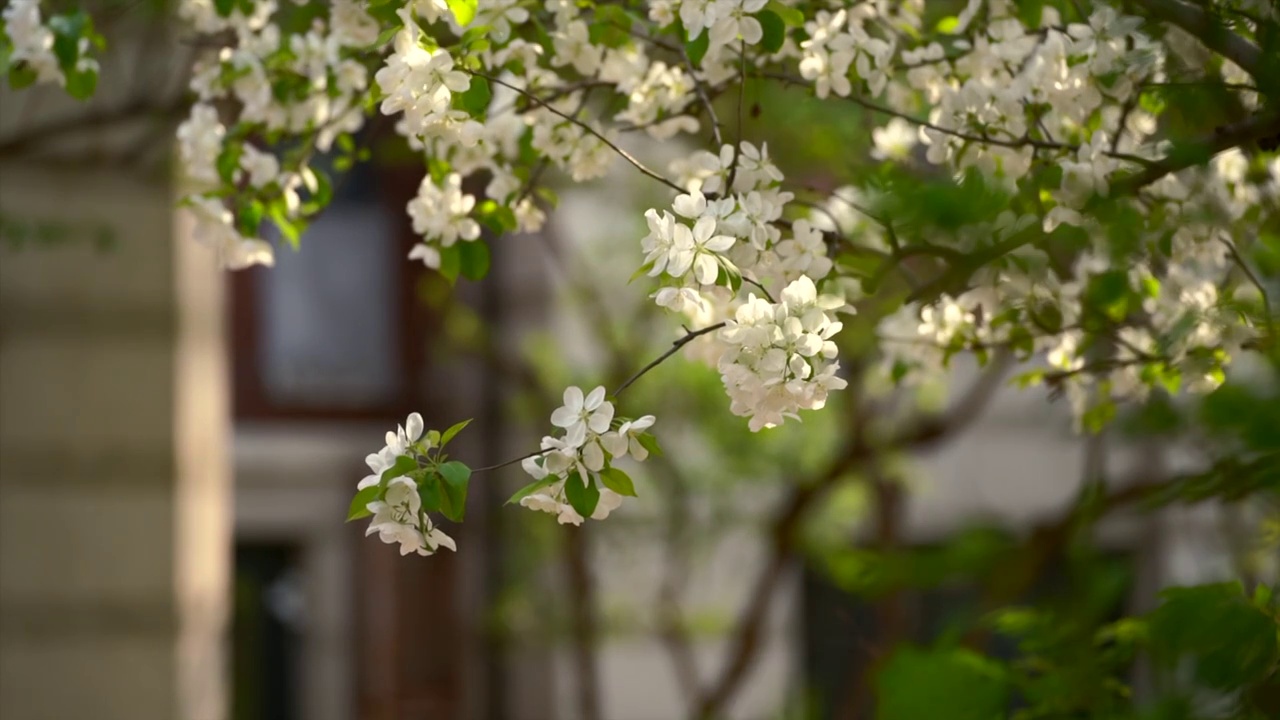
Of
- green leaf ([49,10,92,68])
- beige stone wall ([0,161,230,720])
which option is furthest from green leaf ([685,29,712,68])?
Answer: beige stone wall ([0,161,230,720])

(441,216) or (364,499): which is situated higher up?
(441,216)

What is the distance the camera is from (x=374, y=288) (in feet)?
31.5

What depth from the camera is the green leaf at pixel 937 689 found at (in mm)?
1646

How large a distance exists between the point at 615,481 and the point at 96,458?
3.32m

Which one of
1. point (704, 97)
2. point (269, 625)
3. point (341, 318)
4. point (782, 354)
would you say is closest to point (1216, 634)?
point (782, 354)

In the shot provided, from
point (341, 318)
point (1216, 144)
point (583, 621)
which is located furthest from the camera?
point (341, 318)

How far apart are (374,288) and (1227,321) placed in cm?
793

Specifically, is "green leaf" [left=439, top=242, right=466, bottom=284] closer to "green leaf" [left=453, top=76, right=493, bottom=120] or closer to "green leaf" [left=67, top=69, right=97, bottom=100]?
"green leaf" [left=453, top=76, right=493, bottom=120]

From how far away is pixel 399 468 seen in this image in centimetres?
169

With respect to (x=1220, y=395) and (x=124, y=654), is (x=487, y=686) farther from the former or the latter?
(x=1220, y=395)

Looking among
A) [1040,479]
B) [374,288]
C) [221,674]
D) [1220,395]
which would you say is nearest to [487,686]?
[374,288]

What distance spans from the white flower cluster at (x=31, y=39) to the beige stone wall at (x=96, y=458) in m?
2.10

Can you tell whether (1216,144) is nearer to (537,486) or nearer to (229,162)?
(537,486)

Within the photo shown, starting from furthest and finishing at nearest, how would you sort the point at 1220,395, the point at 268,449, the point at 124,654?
the point at 268,449, the point at 124,654, the point at 1220,395
